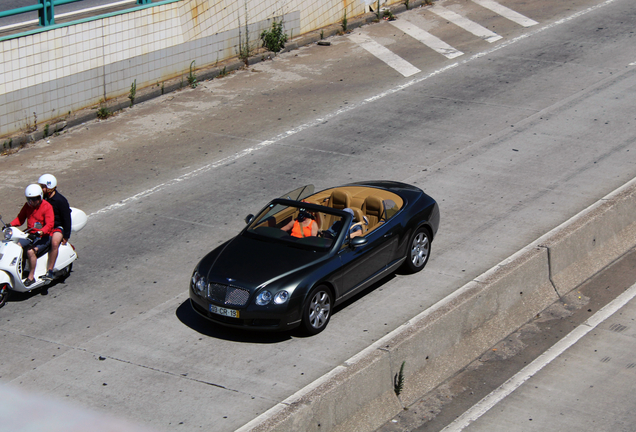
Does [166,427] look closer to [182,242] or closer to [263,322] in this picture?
[263,322]

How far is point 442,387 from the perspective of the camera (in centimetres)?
840

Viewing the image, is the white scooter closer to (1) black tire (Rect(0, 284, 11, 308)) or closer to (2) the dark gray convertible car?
(1) black tire (Rect(0, 284, 11, 308))

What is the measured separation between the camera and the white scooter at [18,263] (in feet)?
30.9

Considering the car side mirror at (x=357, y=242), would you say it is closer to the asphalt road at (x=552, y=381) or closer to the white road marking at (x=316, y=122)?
the asphalt road at (x=552, y=381)

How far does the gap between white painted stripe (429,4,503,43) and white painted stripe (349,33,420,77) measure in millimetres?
2756

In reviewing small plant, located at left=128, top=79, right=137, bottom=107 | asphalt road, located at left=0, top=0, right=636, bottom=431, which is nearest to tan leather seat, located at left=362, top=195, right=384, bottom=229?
asphalt road, located at left=0, top=0, right=636, bottom=431

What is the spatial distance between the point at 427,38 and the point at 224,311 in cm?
1427

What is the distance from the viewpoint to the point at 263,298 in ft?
27.8

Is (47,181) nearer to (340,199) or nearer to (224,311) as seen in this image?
(224,311)

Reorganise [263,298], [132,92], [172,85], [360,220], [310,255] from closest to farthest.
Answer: [263,298], [310,255], [360,220], [132,92], [172,85]

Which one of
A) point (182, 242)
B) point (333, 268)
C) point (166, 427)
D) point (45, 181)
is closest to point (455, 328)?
point (333, 268)

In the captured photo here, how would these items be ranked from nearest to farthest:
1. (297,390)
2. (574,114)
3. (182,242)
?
Answer: (297,390) < (182,242) < (574,114)

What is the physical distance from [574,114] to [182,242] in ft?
28.6

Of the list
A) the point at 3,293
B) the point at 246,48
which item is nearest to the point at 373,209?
the point at 3,293
